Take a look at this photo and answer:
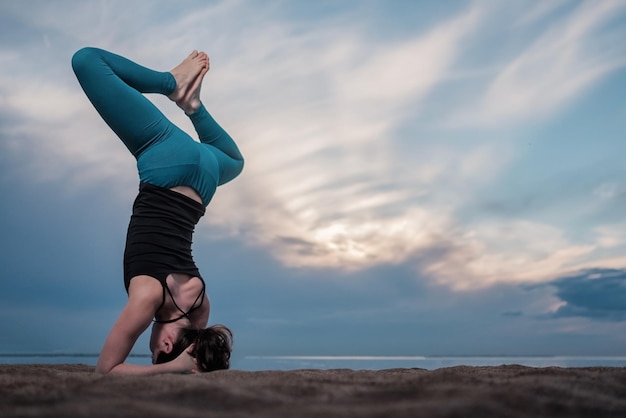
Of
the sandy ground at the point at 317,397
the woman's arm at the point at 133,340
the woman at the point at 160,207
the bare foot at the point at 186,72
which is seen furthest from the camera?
the bare foot at the point at 186,72

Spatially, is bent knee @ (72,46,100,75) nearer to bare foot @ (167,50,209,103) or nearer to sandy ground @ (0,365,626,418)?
bare foot @ (167,50,209,103)

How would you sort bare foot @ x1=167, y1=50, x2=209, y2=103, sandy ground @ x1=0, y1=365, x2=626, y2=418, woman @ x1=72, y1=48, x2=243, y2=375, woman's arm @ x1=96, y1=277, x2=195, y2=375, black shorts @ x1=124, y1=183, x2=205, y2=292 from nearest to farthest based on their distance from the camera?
sandy ground @ x1=0, y1=365, x2=626, y2=418 < woman's arm @ x1=96, y1=277, x2=195, y2=375 < woman @ x1=72, y1=48, x2=243, y2=375 < black shorts @ x1=124, y1=183, x2=205, y2=292 < bare foot @ x1=167, y1=50, x2=209, y2=103


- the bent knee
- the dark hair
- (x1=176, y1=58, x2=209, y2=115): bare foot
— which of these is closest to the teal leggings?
the bent knee

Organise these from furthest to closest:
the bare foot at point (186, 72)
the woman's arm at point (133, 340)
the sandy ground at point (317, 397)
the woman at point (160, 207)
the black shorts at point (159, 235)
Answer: the bare foot at point (186, 72)
the black shorts at point (159, 235)
the woman at point (160, 207)
the woman's arm at point (133, 340)
the sandy ground at point (317, 397)

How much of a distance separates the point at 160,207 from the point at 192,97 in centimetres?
69

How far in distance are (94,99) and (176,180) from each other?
523 mm

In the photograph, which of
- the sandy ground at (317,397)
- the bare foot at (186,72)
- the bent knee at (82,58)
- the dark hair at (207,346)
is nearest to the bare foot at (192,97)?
the bare foot at (186,72)

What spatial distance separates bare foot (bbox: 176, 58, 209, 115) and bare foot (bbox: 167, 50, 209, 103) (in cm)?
1

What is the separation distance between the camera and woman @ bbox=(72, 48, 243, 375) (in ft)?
8.04

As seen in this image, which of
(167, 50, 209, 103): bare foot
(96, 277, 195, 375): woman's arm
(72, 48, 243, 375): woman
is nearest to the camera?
(96, 277, 195, 375): woman's arm

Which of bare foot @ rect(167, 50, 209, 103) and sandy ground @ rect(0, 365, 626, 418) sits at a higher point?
bare foot @ rect(167, 50, 209, 103)

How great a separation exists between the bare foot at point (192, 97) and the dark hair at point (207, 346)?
121 centimetres

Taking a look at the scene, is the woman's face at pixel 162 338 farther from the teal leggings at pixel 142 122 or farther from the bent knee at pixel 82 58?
the bent knee at pixel 82 58

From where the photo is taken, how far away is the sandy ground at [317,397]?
112 cm
